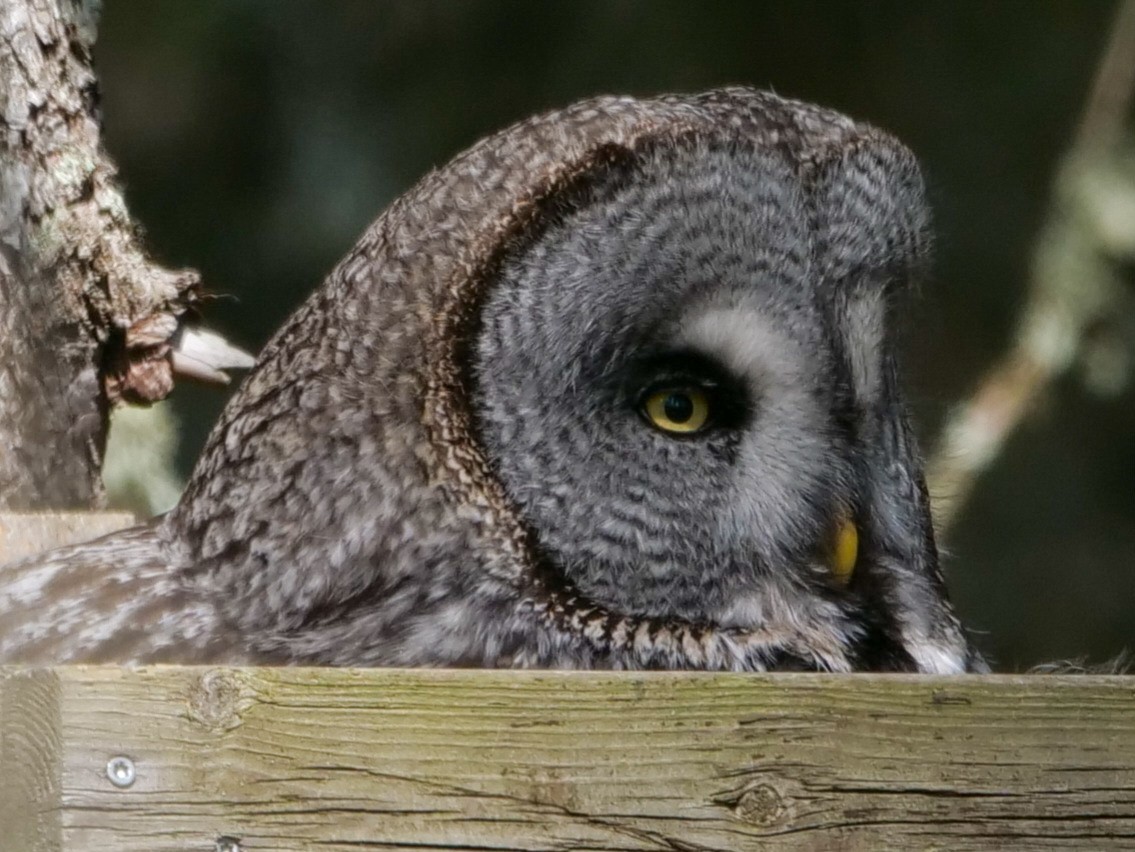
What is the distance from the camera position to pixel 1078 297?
489cm

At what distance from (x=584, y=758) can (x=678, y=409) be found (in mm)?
805

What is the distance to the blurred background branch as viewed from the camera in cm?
481

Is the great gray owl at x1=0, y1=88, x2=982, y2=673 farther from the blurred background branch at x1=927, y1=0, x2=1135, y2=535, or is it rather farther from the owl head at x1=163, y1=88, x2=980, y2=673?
the blurred background branch at x1=927, y1=0, x2=1135, y2=535

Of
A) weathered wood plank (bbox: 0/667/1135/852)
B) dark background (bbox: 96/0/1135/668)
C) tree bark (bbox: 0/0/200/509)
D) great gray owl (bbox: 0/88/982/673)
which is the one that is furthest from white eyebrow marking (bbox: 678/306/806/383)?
dark background (bbox: 96/0/1135/668)

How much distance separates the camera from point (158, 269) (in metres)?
2.83

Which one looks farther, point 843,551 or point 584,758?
point 843,551

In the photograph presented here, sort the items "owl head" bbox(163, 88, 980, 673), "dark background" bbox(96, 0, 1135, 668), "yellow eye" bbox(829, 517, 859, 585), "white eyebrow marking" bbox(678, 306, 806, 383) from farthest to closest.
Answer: "dark background" bbox(96, 0, 1135, 668), "yellow eye" bbox(829, 517, 859, 585), "white eyebrow marking" bbox(678, 306, 806, 383), "owl head" bbox(163, 88, 980, 673)

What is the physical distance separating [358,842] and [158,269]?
5.66ft

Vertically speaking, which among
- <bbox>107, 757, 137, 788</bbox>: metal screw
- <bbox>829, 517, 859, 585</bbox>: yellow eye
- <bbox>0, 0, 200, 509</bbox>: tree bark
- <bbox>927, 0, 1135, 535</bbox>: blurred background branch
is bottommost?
<bbox>107, 757, 137, 788</bbox>: metal screw

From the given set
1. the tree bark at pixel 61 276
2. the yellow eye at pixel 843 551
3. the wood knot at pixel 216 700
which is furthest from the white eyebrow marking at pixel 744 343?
the tree bark at pixel 61 276

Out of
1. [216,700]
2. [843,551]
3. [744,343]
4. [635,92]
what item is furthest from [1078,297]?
[216,700]

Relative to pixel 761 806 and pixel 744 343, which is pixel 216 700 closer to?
pixel 761 806

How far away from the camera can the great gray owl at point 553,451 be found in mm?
1968

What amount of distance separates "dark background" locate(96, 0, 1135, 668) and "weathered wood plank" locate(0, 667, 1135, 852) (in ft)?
12.5
